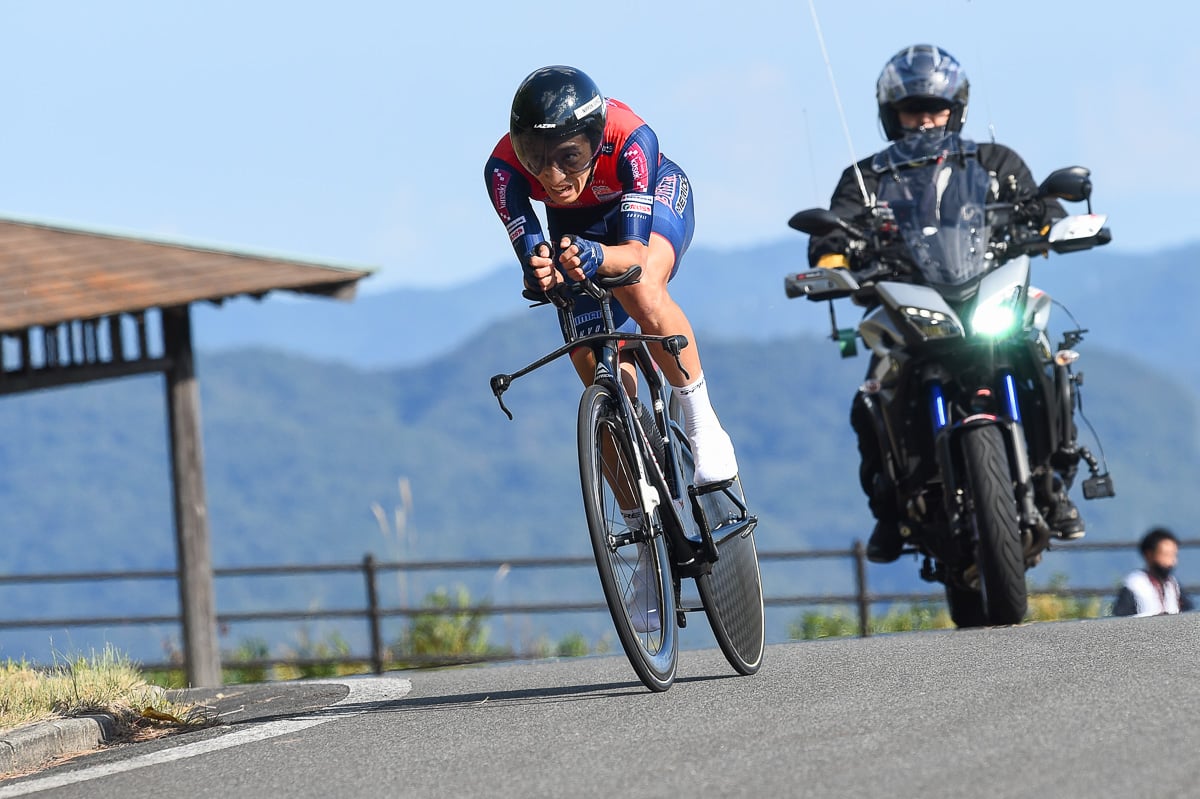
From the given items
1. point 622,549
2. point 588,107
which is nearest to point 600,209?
point 588,107

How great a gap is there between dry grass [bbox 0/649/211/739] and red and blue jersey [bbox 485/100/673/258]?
2.22 meters

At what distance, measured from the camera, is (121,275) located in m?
14.8

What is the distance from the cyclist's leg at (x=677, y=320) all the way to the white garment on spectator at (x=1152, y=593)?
17.1ft

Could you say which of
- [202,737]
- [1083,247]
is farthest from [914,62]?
[202,737]

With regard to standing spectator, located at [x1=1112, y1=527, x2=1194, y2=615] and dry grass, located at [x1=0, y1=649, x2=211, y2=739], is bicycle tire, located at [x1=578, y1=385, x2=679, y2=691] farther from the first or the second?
standing spectator, located at [x1=1112, y1=527, x2=1194, y2=615]

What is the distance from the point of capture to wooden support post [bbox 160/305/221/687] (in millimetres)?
15273

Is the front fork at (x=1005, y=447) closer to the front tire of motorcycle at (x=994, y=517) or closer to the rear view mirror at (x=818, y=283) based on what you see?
the front tire of motorcycle at (x=994, y=517)

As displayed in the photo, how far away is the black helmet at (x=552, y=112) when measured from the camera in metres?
5.71

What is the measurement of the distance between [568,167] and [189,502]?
10196 mm

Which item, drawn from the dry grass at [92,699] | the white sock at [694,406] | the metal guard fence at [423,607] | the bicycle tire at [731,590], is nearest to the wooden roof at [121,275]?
the metal guard fence at [423,607]

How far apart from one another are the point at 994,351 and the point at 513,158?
2.87 meters

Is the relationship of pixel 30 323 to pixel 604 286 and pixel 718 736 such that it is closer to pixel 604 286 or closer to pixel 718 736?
pixel 604 286

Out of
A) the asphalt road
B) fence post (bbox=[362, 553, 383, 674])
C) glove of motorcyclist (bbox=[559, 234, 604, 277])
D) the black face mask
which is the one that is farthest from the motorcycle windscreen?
fence post (bbox=[362, 553, 383, 674])

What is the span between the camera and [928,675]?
608cm
